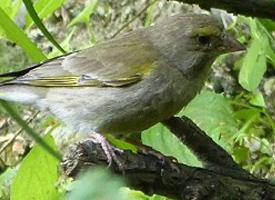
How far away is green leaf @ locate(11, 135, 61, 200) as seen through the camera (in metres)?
1.81

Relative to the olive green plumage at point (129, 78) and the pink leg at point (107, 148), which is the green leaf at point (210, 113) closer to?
the olive green plumage at point (129, 78)

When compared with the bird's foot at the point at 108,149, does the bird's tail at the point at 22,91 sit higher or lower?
higher

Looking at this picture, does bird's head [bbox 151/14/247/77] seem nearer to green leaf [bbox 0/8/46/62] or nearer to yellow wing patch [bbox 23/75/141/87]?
yellow wing patch [bbox 23/75/141/87]

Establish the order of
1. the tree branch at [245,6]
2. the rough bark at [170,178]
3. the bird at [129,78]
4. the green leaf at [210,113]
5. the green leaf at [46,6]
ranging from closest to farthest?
the tree branch at [245,6] → the rough bark at [170,178] → the green leaf at [46,6] → the bird at [129,78] → the green leaf at [210,113]

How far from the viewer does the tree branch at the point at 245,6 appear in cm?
152

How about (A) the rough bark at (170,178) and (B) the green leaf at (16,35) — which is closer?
(A) the rough bark at (170,178)

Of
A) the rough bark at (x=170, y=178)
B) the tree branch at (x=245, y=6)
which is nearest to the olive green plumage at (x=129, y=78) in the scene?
the rough bark at (x=170, y=178)

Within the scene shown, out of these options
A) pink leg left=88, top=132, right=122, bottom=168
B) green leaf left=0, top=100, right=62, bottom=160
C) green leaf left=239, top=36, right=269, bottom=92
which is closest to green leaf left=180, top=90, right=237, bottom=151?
green leaf left=239, top=36, right=269, bottom=92

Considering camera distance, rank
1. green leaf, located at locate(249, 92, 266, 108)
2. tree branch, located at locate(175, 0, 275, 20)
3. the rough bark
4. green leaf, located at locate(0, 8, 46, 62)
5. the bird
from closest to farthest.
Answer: tree branch, located at locate(175, 0, 275, 20)
the rough bark
green leaf, located at locate(0, 8, 46, 62)
the bird
green leaf, located at locate(249, 92, 266, 108)

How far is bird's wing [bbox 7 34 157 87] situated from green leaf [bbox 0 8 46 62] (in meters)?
0.73

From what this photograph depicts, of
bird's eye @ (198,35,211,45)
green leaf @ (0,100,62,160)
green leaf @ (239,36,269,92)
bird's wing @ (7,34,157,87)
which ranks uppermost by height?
green leaf @ (0,100,62,160)

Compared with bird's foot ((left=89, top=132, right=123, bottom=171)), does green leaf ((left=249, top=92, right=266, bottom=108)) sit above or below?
below

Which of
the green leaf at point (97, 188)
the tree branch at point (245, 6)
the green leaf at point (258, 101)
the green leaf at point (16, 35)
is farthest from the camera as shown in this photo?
the green leaf at point (258, 101)

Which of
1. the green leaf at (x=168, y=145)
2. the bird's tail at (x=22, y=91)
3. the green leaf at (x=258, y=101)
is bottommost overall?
the green leaf at (x=258, y=101)
